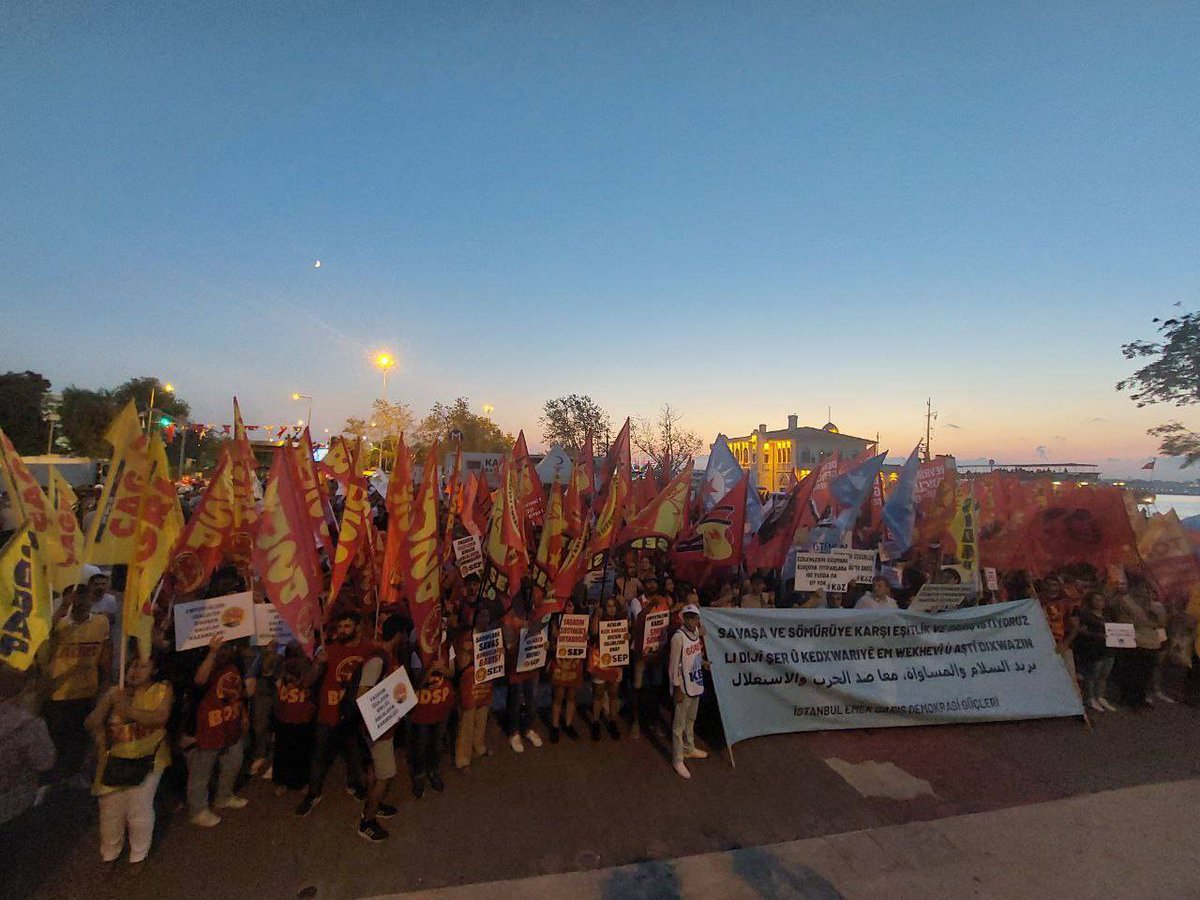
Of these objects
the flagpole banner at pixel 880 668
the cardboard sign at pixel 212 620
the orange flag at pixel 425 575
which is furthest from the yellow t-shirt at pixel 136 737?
the flagpole banner at pixel 880 668

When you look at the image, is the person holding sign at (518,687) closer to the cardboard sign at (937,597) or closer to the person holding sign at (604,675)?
the person holding sign at (604,675)

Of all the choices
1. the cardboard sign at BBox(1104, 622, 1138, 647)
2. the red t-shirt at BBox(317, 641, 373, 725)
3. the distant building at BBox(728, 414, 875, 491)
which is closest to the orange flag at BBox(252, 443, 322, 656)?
the red t-shirt at BBox(317, 641, 373, 725)

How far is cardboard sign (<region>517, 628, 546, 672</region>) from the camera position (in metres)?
6.27

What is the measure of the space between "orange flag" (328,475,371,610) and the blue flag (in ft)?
29.3

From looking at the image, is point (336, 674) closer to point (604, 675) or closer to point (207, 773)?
point (207, 773)

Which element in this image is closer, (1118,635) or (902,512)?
(1118,635)

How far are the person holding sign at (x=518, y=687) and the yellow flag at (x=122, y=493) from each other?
3.47 metres

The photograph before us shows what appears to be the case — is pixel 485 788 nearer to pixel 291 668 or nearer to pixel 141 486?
pixel 291 668

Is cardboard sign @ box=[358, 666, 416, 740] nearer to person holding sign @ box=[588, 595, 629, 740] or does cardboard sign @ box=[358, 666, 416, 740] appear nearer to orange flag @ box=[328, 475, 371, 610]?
orange flag @ box=[328, 475, 371, 610]

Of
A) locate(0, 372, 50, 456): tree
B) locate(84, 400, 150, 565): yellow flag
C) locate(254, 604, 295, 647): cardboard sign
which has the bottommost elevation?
locate(254, 604, 295, 647): cardboard sign

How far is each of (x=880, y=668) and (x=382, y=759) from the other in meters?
5.67

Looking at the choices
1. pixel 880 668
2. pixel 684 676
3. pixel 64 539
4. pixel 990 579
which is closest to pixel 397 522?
pixel 64 539

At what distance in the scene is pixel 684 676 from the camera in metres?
5.95

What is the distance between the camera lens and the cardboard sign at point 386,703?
4668 millimetres
